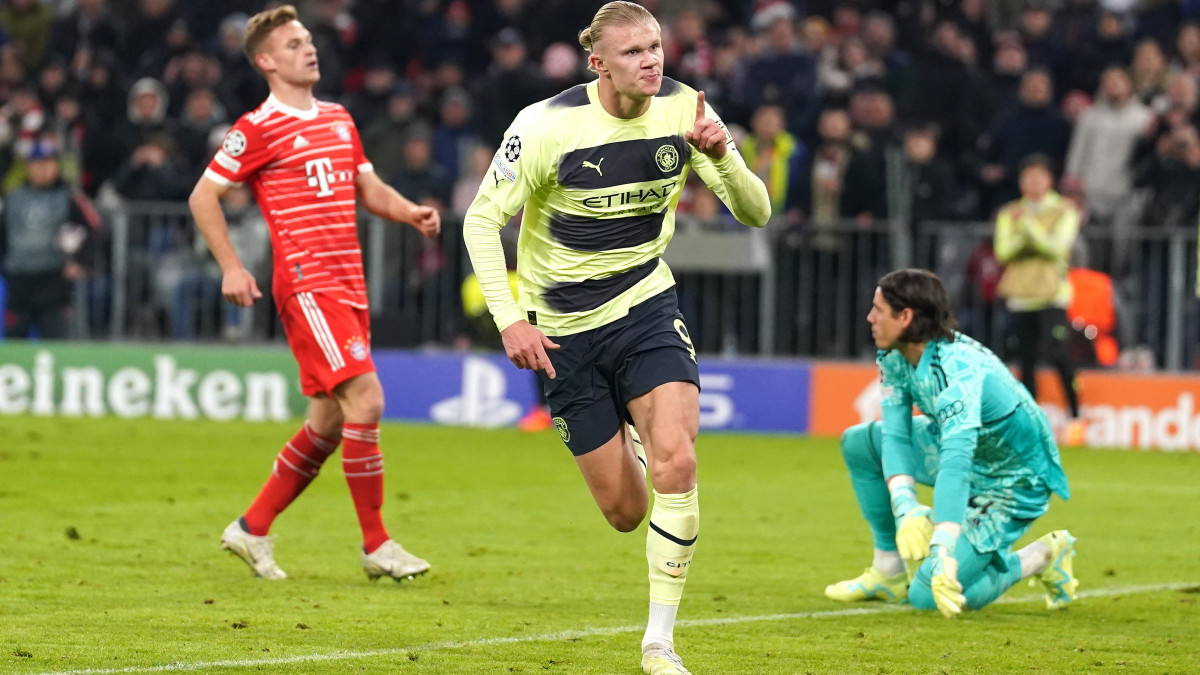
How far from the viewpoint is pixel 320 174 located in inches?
329

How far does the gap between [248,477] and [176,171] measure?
20.5ft

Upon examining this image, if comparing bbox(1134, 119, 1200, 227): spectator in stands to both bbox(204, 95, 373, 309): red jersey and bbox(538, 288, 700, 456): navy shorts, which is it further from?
bbox(538, 288, 700, 456): navy shorts

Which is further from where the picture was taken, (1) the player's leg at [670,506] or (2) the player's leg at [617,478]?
(2) the player's leg at [617,478]

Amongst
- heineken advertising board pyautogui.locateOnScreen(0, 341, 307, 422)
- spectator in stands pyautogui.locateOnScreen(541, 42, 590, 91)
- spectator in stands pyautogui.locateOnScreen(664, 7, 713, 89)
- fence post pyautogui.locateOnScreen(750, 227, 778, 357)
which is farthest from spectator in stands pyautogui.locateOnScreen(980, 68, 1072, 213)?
heineken advertising board pyautogui.locateOnScreen(0, 341, 307, 422)

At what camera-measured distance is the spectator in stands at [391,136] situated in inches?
703

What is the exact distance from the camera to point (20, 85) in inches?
796

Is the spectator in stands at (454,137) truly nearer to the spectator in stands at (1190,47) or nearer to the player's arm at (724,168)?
the spectator in stands at (1190,47)

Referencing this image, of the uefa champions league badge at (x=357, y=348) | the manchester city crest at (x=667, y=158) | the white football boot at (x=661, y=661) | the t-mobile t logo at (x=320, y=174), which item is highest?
the manchester city crest at (x=667, y=158)

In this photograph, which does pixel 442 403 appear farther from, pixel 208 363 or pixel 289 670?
pixel 289 670

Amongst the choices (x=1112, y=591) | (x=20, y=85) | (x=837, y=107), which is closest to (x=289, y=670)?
(x=1112, y=591)

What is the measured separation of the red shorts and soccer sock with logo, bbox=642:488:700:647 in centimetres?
228

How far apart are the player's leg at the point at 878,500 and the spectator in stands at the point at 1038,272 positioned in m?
7.35

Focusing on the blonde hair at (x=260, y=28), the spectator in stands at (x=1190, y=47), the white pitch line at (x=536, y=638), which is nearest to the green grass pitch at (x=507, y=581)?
the white pitch line at (x=536, y=638)

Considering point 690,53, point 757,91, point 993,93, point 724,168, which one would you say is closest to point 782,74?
point 757,91
